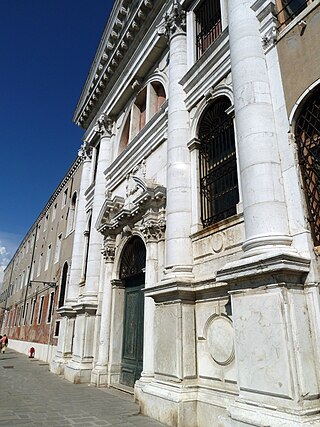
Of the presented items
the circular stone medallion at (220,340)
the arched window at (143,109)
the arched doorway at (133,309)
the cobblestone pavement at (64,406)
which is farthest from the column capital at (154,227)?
the cobblestone pavement at (64,406)

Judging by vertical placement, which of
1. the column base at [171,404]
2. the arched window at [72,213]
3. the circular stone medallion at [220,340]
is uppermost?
the arched window at [72,213]

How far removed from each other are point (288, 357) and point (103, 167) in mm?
10151

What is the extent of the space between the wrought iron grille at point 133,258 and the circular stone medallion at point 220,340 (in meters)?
3.49

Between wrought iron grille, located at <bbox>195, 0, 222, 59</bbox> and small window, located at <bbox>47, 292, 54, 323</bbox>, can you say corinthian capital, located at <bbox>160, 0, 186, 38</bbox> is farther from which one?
small window, located at <bbox>47, 292, 54, 323</bbox>

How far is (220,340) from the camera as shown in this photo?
5.50 meters

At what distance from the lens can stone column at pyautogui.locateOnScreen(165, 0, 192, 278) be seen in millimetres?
6688

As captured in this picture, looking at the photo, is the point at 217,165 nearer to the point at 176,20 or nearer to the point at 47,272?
the point at 176,20

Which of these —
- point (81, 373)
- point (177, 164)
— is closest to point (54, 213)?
point (81, 373)

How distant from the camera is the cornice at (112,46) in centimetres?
1074

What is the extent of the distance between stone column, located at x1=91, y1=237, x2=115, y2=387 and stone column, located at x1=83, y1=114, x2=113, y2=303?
1.01 metres

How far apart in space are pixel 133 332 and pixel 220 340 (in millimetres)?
3904

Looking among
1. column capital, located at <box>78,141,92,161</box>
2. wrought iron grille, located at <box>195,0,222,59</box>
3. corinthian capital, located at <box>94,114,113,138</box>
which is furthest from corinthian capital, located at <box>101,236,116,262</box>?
column capital, located at <box>78,141,92,161</box>

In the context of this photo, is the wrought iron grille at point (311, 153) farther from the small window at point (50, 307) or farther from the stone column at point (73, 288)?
the small window at point (50, 307)

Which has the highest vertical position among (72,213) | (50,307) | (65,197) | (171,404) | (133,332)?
(65,197)
